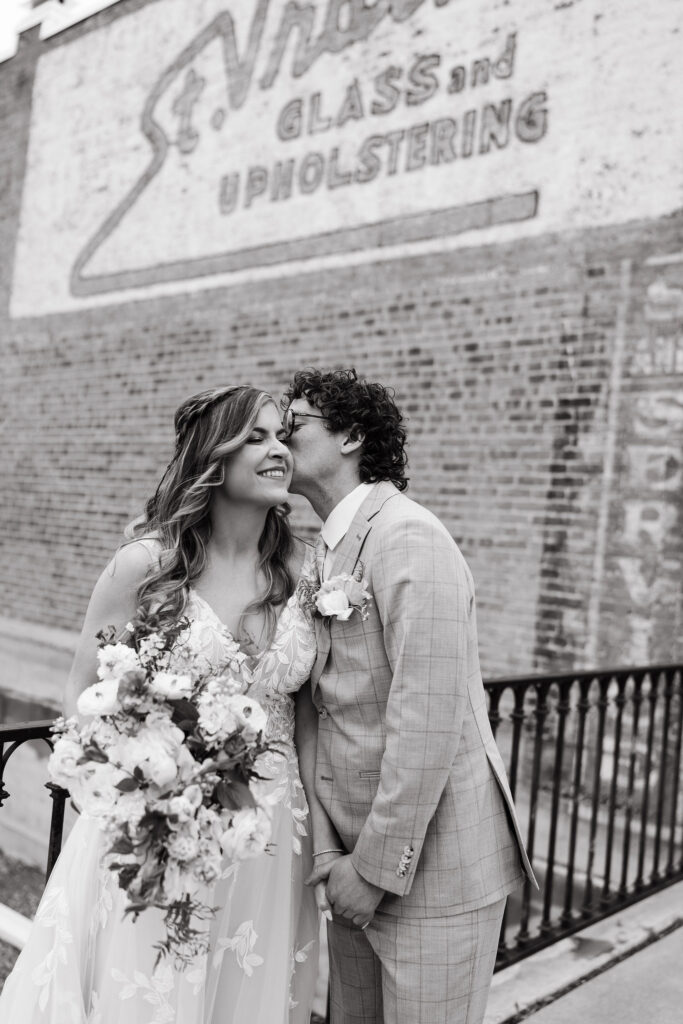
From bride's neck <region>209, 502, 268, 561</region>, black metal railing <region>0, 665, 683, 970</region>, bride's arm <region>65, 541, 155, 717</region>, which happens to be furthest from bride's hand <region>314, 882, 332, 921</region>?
black metal railing <region>0, 665, 683, 970</region>

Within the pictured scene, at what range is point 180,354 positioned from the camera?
812cm

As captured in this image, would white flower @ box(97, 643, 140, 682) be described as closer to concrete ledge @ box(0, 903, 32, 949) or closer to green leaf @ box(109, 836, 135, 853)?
green leaf @ box(109, 836, 135, 853)

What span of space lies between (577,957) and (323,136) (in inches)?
234

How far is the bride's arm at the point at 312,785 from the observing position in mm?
2055

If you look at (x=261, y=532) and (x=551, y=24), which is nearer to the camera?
(x=261, y=532)

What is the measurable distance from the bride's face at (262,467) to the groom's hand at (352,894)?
2.73 ft

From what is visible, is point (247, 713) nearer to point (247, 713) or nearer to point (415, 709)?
point (247, 713)

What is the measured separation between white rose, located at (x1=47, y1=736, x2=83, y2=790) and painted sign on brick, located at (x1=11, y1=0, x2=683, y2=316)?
15.6ft

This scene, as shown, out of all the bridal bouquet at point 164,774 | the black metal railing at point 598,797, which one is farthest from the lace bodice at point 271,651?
the black metal railing at point 598,797

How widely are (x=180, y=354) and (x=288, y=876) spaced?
652cm

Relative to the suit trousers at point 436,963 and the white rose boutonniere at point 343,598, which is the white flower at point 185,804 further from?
the suit trousers at point 436,963

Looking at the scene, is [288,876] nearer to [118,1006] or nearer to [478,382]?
[118,1006]

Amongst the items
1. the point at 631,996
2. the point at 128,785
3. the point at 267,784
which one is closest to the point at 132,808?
the point at 128,785

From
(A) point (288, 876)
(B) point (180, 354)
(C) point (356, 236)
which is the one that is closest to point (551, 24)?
(C) point (356, 236)
